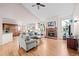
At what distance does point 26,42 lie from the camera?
9.07 ft

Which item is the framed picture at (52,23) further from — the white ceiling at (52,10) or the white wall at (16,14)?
the white wall at (16,14)

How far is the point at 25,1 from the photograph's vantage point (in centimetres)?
266

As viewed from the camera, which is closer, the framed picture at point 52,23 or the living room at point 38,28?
the living room at point 38,28

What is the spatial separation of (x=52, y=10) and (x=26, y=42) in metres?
1.11

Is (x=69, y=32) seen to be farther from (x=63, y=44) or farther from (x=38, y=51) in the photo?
(x=38, y=51)

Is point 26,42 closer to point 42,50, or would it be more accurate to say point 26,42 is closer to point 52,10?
point 42,50

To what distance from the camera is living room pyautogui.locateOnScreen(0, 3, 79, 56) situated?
2.65 m

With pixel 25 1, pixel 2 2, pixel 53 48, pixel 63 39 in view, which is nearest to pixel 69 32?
pixel 63 39

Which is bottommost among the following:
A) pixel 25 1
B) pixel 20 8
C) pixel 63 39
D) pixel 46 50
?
pixel 46 50

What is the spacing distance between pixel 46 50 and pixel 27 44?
53 centimetres

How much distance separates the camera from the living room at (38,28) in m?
2.65

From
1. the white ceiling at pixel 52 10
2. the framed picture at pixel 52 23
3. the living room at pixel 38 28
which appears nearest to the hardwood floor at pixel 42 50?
the living room at pixel 38 28

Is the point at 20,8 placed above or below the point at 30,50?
above

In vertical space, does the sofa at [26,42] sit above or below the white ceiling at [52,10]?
below
